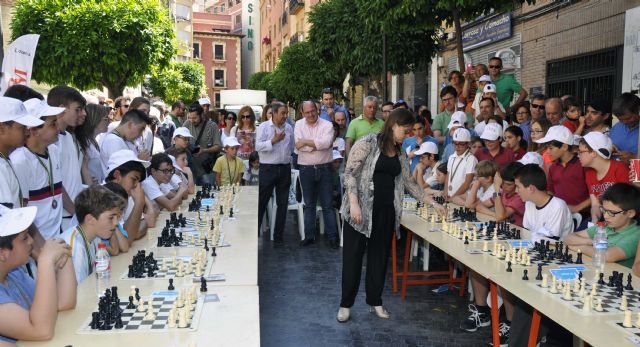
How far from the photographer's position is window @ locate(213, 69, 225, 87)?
7362cm

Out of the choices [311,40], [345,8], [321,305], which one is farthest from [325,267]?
[311,40]

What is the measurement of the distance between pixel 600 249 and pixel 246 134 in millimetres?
6951

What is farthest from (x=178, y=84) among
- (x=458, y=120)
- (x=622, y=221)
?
(x=622, y=221)

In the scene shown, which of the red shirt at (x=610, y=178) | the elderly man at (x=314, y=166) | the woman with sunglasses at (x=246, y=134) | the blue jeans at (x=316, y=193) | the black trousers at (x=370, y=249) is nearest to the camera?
the red shirt at (x=610, y=178)

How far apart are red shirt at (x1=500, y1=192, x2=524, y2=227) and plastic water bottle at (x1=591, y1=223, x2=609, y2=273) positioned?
1.47 metres

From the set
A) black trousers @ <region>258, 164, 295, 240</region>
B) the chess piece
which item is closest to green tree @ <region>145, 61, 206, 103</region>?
black trousers @ <region>258, 164, 295, 240</region>

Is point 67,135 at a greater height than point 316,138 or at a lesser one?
greater

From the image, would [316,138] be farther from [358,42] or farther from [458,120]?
[358,42]

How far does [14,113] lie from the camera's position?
3512 millimetres

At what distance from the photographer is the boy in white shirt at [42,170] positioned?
13.1 ft

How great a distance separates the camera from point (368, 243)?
5531 millimetres

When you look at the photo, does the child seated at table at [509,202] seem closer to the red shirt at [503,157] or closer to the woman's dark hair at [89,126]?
the red shirt at [503,157]

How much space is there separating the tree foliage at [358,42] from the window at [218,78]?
5667cm

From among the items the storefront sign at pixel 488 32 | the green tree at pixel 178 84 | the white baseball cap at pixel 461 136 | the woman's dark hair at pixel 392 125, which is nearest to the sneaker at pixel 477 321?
the woman's dark hair at pixel 392 125
